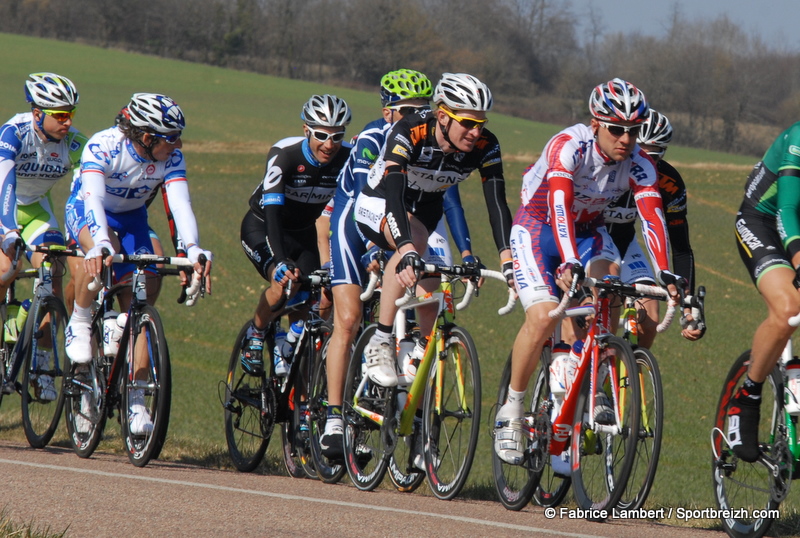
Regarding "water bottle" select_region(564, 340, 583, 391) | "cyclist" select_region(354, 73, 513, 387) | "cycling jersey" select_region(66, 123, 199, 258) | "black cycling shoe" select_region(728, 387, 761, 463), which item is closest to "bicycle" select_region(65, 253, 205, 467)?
"cycling jersey" select_region(66, 123, 199, 258)

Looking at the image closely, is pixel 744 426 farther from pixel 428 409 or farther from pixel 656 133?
pixel 656 133

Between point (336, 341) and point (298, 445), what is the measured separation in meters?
0.99

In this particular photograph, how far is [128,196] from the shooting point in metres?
7.75

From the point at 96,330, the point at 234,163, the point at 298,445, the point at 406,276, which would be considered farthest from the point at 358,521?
the point at 234,163

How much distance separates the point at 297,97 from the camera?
235 ft

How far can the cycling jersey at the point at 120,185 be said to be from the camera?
7332mm

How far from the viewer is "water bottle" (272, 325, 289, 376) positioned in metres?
7.79

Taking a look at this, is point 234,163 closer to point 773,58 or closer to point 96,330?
point 96,330

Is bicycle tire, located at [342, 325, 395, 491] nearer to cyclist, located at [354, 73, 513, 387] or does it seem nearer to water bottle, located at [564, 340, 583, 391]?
cyclist, located at [354, 73, 513, 387]

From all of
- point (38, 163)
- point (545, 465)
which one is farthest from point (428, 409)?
point (38, 163)

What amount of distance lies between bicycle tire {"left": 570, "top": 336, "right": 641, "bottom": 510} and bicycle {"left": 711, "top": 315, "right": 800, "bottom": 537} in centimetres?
49

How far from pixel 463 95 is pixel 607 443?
2.16 meters

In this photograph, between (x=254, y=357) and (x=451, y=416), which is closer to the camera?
(x=451, y=416)

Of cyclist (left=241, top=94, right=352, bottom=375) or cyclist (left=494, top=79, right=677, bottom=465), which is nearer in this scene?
cyclist (left=494, top=79, right=677, bottom=465)
